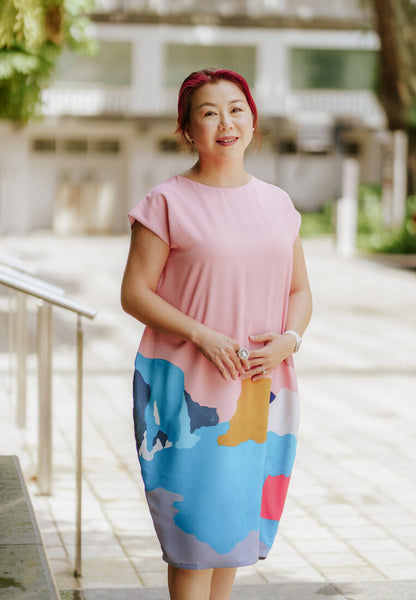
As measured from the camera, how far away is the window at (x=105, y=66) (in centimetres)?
3438

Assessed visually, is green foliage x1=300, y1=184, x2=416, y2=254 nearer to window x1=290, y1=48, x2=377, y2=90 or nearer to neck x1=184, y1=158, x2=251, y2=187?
window x1=290, y1=48, x2=377, y2=90

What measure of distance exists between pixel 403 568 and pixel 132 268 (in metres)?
2.14

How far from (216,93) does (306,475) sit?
3432 mm

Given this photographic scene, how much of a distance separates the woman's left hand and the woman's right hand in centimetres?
4

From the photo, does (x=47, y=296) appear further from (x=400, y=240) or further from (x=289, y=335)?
(x=400, y=240)

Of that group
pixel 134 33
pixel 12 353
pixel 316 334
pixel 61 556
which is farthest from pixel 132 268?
pixel 134 33

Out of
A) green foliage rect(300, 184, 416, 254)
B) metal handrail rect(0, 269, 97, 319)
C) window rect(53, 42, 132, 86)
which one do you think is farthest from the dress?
window rect(53, 42, 132, 86)

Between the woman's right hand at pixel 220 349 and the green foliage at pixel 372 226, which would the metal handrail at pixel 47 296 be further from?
the green foliage at pixel 372 226

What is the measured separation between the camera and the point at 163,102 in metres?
34.7

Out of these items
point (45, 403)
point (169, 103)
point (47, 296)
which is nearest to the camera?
point (47, 296)

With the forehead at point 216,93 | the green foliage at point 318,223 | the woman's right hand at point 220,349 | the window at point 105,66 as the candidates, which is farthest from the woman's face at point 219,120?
the window at point 105,66

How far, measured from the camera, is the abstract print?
293 centimetres

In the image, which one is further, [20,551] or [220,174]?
[20,551]

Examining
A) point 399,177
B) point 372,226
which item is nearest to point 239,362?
point 399,177
